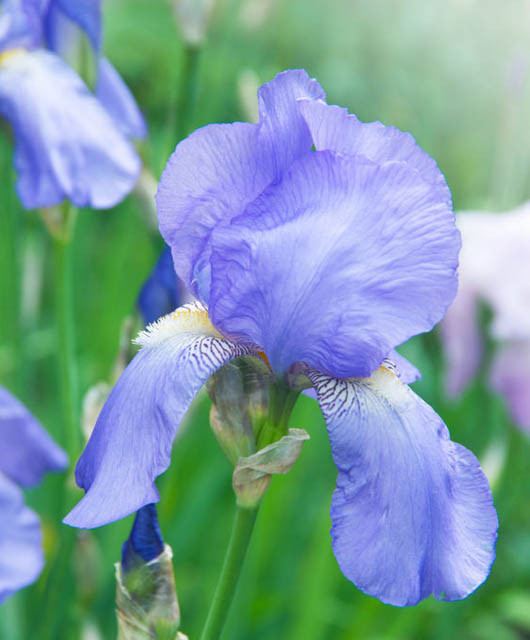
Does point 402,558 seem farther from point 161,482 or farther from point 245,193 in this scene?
point 161,482

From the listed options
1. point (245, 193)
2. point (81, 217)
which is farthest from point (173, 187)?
point (81, 217)

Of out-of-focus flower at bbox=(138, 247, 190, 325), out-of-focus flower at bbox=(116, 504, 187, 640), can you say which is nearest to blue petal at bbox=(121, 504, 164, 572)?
out-of-focus flower at bbox=(116, 504, 187, 640)

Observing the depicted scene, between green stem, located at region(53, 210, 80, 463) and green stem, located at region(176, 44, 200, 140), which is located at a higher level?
green stem, located at region(176, 44, 200, 140)

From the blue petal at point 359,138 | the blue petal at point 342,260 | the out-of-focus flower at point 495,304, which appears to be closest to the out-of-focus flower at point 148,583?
the blue petal at point 342,260

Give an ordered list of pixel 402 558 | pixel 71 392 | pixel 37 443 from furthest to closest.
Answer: pixel 71 392, pixel 37 443, pixel 402 558

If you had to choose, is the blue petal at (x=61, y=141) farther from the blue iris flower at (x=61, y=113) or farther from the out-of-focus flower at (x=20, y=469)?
the out-of-focus flower at (x=20, y=469)

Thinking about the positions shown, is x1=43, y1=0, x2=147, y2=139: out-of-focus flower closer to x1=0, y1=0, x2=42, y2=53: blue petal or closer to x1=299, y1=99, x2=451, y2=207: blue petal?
x1=0, y1=0, x2=42, y2=53: blue petal

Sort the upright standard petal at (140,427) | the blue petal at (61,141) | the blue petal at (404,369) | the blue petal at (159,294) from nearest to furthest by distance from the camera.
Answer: the upright standard petal at (140,427)
the blue petal at (404,369)
the blue petal at (159,294)
the blue petal at (61,141)
